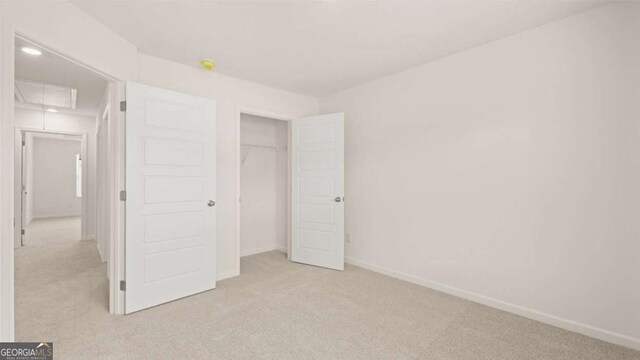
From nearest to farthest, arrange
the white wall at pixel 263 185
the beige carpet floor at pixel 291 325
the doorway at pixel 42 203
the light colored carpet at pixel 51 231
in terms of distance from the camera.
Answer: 1. the beige carpet floor at pixel 291 325
2. the doorway at pixel 42 203
3. the white wall at pixel 263 185
4. the light colored carpet at pixel 51 231

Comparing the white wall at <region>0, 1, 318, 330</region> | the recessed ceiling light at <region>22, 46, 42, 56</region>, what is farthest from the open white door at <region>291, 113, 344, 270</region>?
the recessed ceiling light at <region>22, 46, 42, 56</region>

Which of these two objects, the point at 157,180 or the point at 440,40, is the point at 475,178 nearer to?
the point at 440,40

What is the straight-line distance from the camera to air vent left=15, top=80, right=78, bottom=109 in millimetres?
3604

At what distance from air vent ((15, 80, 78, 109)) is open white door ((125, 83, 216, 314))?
7.89 feet

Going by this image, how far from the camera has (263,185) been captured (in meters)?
4.50

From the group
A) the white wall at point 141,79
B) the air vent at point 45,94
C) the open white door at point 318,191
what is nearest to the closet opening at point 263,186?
the open white door at point 318,191

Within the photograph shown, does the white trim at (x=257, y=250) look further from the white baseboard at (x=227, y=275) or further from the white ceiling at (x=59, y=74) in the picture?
the white ceiling at (x=59, y=74)

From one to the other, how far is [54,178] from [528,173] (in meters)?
11.2

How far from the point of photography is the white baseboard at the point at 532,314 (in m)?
1.95

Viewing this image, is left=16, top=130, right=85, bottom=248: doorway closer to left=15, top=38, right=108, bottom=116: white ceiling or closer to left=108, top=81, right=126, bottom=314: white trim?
left=15, top=38, right=108, bottom=116: white ceiling

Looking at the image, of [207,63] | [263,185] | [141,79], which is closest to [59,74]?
[141,79]

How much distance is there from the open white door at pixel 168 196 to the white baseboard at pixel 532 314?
230 cm

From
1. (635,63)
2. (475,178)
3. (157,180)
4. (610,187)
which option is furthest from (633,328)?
(157,180)

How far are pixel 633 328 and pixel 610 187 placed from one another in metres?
1.01
